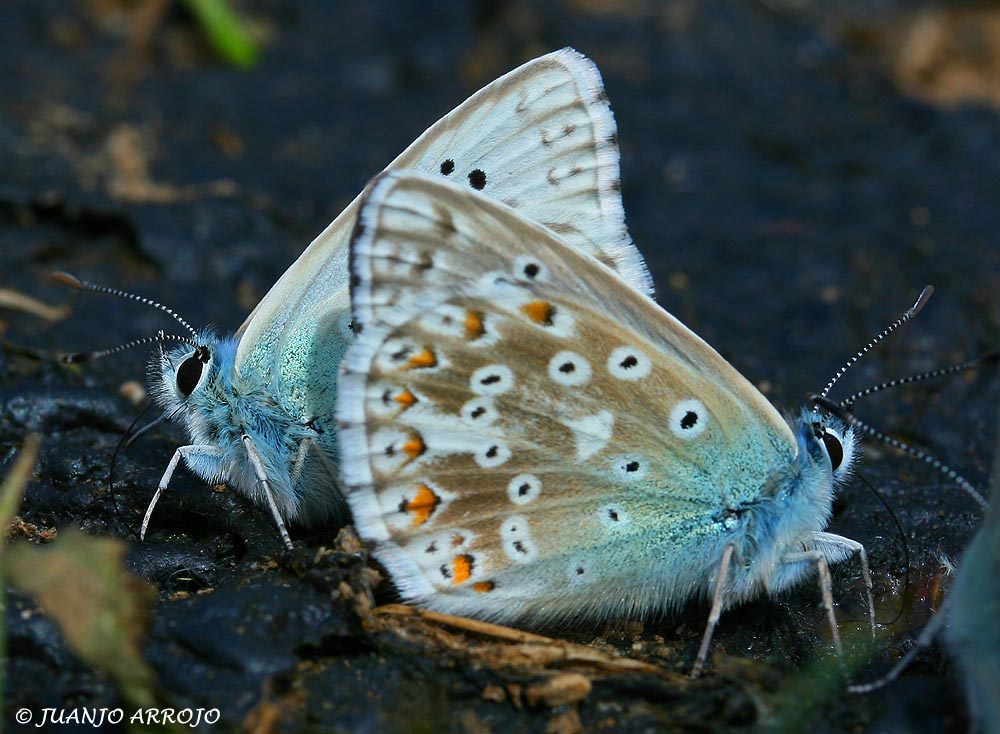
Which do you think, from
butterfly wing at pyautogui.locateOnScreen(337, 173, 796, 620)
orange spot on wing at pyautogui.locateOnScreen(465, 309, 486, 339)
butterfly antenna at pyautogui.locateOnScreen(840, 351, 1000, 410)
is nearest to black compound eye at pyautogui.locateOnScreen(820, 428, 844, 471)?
butterfly wing at pyautogui.locateOnScreen(337, 173, 796, 620)

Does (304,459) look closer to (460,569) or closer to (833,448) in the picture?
(460,569)

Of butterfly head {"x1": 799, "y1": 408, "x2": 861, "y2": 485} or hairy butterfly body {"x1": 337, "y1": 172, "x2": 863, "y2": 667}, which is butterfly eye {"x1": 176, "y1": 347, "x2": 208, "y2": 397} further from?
butterfly head {"x1": 799, "y1": 408, "x2": 861, "y2": 485}

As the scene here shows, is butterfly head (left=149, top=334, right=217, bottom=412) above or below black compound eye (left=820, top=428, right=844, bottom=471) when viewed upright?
below

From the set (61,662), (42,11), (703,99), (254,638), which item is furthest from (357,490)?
(42,11)

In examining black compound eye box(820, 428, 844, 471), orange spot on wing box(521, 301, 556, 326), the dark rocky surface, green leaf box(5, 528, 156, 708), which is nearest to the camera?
green leaf box(5, 528, 156, 708)

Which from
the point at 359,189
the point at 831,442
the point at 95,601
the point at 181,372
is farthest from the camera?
the point at 359,189

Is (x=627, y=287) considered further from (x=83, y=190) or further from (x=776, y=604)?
(x=83, y=190)

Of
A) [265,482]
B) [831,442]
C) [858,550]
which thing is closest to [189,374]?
[265,482]

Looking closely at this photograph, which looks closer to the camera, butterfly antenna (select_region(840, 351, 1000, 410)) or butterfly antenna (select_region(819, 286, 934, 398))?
butterfly antenna (select_region(840, 351, 1000, 410))

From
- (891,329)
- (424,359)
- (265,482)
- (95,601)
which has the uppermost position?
(891,329)
